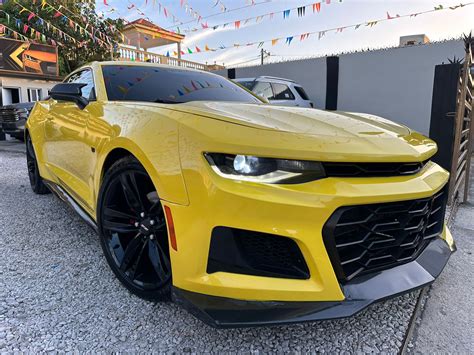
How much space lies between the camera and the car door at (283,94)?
7.93m

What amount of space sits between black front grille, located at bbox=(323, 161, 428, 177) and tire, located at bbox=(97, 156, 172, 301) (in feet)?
2.78

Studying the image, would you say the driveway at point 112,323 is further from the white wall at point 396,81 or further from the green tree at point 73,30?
the green tree at point 73,30

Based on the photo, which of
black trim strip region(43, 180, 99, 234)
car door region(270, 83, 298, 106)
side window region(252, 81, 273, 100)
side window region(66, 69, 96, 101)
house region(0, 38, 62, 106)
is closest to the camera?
black trim strip region(43, 180, 99, 234)

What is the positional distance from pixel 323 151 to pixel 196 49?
13494 millimetres

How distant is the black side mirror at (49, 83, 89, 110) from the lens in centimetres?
257

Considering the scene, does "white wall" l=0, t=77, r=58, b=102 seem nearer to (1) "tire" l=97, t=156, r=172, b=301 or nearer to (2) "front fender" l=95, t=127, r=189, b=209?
(1) "tire" l=97, t=156, r=172, b=301

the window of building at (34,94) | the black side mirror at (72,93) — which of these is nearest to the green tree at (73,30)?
the window of building at (34,94)

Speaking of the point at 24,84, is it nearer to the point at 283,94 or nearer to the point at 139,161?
the point at 283,94

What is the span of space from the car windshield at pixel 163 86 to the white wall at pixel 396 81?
7645 millimetres

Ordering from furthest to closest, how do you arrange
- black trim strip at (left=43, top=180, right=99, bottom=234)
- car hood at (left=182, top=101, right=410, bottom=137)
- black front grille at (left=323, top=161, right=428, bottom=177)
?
black trim strip at (left=43, top=180, right=99, bottom=234)
car hood at (left=182, top=101, right=410, bottom=137)
black front grille at (left=323, top=161, right=428, bottom=177)

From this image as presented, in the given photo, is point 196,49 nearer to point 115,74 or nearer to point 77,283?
point 115,74

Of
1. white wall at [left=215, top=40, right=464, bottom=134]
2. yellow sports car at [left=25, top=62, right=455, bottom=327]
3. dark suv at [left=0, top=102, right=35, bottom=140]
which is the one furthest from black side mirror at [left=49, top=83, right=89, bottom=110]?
white wall at [left=215, top=40, right=464, bottom=134]

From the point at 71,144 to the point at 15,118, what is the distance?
26.5ft

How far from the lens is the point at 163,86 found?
2.73 metres
